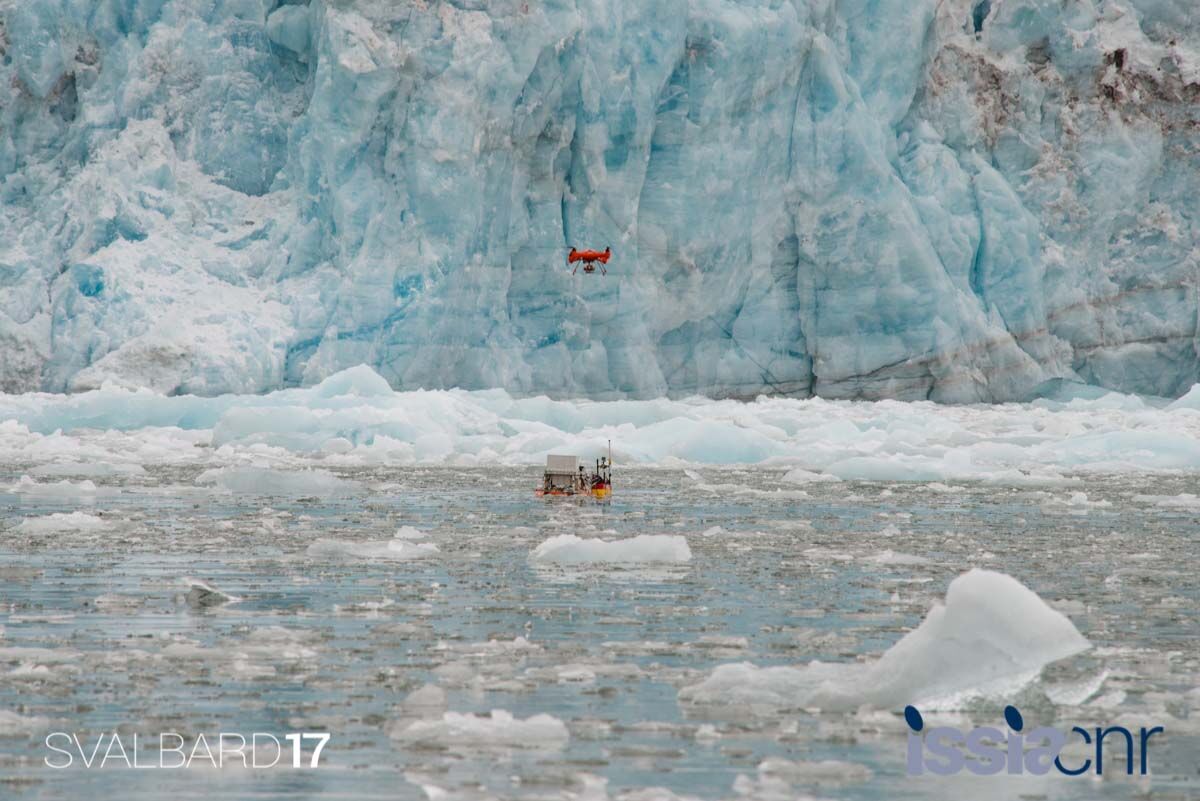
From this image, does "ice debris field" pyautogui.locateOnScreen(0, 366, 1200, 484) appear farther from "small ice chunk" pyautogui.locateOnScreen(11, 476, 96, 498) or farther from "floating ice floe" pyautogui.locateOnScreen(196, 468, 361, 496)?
"small ice chunk" pyautogui.locateOnScreen(11, 476, 96, 498)

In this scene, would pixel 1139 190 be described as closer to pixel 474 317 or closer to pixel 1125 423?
pixel 1125 423

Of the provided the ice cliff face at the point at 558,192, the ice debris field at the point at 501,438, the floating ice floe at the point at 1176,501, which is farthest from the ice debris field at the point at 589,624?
the ice cliff face at the point at 558,192

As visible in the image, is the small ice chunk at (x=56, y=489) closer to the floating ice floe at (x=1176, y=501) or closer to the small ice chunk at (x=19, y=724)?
the small ice chunk at (x=19, y=724)

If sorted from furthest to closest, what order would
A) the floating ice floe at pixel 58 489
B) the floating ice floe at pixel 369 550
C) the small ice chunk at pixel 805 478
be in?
the small ice chunk at pixel 805 478 → the floating ice floe at pixel 58 489 → the floating ice floe at pixel 369 550

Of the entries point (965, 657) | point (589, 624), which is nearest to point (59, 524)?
point (589, 624)

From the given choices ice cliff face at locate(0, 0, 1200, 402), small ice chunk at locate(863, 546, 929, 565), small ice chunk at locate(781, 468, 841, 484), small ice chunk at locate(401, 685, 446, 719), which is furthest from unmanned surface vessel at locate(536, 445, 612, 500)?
ice cliff face at locate(0, 0, 1200, 402)

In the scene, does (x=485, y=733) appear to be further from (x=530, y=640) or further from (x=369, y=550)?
(x=369, y=550)
